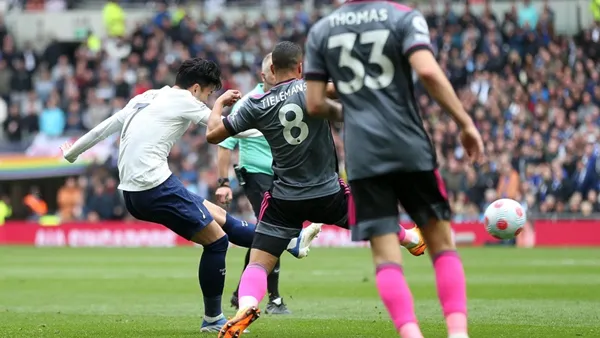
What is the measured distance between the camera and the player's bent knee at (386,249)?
6727 millimetres

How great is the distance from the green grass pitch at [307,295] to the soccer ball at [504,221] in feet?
2.54

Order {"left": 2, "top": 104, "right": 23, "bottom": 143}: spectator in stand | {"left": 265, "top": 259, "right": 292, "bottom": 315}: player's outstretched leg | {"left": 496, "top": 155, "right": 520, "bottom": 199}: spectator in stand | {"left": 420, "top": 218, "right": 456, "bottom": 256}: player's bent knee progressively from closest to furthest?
{"left": 420, "top": 218, "right": 456, "bottom": 256}: player's bent knee → {"left": 265, "top": 259, "right": 292, "bottom": 315}: player's outstretched leg → {"left": 496, "top": 155, "right": 520, "bottom": 199}: spectator in stand → {"left": 2, "top": 104, "right": 23, "bottom": 143}: spectator in stand

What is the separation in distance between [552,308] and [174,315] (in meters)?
3.72

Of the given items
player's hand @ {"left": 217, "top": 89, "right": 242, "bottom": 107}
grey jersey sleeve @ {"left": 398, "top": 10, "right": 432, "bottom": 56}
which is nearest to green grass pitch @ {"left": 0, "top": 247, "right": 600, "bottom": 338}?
player's hand @ {"left": 217, "top": 89, "right": 242, "bottom": 107}

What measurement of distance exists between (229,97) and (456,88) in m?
20.1

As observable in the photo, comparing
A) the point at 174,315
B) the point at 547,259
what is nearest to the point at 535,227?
the point at 547,259

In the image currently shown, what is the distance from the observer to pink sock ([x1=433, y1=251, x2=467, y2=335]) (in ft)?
21.5

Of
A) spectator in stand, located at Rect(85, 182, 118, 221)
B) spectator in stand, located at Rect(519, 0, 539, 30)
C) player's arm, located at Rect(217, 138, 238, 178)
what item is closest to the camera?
player's arm, located at Rect(217, 138, 238, 178)

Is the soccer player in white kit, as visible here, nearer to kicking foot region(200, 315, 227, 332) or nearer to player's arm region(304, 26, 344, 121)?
kicking foot region(200, 315, 227, 332)

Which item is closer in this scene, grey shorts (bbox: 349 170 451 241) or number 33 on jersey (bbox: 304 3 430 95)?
number 33 on jersey (bbox: 304 3 430 95)

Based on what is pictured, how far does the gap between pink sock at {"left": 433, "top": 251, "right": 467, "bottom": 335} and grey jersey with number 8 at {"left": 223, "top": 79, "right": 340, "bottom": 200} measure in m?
2.00

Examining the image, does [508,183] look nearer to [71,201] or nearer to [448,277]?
[71,201]

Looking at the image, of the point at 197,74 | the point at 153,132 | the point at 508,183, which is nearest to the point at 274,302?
the point at 153,132

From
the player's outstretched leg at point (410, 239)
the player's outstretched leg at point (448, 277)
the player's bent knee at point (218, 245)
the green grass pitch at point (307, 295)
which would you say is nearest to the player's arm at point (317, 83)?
the player's outstretched leg at point (448, 277)
